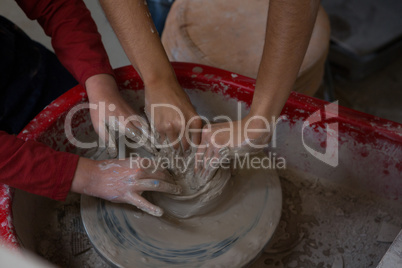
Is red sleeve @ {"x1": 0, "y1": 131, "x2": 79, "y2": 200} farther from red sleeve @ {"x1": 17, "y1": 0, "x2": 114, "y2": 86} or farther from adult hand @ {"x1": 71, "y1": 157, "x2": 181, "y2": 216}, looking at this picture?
red sleeve @ {"x1": 17, "y1": 0, "x2": 114, "y2": 86}

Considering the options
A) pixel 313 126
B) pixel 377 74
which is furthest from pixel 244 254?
pixel 377 74

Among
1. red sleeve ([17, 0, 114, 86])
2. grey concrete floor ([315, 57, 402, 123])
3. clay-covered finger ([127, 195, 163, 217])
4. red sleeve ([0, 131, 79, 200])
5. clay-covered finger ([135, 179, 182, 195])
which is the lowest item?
grey concrete floor ([315, 57, 402, 123])

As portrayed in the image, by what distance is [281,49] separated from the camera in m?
1.08

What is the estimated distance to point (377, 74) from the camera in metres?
2.90

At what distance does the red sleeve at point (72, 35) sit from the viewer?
1.46m

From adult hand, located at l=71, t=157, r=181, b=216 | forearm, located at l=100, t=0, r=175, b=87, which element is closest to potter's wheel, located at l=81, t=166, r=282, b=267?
adult hand, located at l=71, t=157, r=181, b=216

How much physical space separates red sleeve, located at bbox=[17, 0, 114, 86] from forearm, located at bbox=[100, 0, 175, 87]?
202 millimetres

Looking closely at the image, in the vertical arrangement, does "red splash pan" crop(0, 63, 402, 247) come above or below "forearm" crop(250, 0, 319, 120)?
below

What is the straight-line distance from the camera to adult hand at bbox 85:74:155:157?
132 centimetres

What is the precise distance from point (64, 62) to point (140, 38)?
1.29 feet

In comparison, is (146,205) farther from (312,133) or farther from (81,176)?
(312,133)

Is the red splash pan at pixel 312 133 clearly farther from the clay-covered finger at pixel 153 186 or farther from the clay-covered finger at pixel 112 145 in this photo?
the clay-covered finger at pixel 153 186

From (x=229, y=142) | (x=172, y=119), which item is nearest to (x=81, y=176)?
(x=172, y=119)

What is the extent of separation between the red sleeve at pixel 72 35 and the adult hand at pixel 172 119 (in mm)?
276
